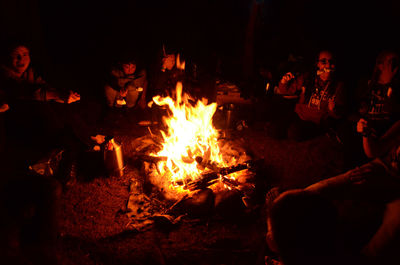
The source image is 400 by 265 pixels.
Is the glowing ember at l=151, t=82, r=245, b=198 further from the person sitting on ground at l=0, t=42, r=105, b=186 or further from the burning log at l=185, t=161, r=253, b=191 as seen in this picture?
the person sitting on ground at l=0, t=42, r=105, b=186

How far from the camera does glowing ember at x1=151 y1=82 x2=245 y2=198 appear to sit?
4.71m

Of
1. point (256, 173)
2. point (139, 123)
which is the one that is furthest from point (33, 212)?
point (139, 123)

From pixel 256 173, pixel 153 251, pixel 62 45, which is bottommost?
pixel 153 251

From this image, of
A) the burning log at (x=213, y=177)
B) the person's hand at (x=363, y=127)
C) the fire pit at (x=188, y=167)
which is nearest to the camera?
the person's hand at (x=363, y=127)

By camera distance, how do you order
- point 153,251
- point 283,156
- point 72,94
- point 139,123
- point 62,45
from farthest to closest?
point 62,45, point 139,123, point 283,156, point 72,94, point 153,251

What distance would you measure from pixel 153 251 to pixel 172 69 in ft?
16.7

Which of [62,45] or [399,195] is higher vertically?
[62,45]

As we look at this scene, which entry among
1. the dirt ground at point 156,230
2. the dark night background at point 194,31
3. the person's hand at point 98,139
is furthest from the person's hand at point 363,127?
the dark night background at point 194,31

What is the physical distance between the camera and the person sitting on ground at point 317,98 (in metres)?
5.90

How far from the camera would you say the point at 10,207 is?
10.1 feet

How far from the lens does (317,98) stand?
20.6 feet

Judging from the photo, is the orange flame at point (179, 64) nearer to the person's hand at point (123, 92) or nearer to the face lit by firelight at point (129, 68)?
the face lit by firelight at point (129, 68)

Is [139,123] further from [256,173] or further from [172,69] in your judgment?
[256,173]

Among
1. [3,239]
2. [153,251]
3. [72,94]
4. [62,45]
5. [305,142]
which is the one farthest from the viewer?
[62,45]
